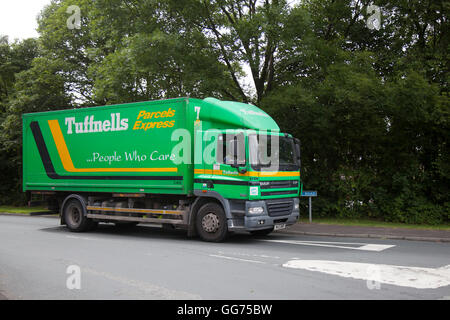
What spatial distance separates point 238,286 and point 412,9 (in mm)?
13388

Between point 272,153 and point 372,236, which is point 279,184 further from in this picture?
point 372,236

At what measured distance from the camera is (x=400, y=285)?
682 cm

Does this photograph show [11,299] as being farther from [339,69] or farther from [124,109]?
[339,69]

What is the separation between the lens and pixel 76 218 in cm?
1446

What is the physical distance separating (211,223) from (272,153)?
2321 millimetres

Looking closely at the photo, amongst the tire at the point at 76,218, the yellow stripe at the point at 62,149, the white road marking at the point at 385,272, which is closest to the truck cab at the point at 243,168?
the white road marking at the point at 385,272

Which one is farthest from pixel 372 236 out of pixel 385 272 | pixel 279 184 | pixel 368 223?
pixel 385 272

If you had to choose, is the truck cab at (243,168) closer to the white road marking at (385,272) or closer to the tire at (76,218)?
the white road marking at (385,272)

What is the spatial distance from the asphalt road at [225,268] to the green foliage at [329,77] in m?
4.96

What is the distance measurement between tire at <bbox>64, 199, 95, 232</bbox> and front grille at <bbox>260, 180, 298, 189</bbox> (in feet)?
19.8

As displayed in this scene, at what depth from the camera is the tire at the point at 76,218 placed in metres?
14.1
